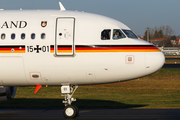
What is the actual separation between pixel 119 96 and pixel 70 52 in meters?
12.1

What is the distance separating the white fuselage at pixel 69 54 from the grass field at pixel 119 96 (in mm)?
6334

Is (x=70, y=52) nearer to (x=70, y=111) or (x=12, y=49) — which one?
(x=12, y=49)

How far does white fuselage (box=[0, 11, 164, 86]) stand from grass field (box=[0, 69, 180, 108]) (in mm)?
6334

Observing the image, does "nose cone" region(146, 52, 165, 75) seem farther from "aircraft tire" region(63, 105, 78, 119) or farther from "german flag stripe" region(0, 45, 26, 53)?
"german flag stripe" region(0, 45, 26, 53)

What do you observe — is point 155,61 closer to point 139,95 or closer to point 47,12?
point 47,12

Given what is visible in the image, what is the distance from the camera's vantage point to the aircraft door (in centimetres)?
1479

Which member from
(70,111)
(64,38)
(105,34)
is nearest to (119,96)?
(70,111)

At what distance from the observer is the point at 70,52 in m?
14.8

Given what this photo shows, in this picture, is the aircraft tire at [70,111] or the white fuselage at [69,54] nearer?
the white fuselage at [69,54]

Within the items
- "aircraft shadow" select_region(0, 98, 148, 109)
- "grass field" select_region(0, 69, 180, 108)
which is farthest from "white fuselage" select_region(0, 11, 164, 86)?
"grass field" select_region(0, 69, 180, 108)

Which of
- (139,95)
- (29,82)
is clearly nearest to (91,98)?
(139,95)

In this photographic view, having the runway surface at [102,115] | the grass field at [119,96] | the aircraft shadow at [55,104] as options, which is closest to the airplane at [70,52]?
the runway surface at [102,115]

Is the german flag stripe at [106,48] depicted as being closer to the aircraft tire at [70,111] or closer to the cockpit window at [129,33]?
the cockpit window at [129,33]

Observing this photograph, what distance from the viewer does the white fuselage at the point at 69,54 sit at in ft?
48.4
